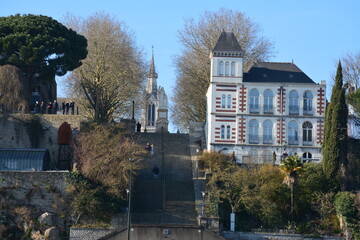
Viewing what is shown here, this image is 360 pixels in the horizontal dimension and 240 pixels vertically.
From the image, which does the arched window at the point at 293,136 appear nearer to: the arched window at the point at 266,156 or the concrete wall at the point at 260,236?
the arched window at the point at 266,156

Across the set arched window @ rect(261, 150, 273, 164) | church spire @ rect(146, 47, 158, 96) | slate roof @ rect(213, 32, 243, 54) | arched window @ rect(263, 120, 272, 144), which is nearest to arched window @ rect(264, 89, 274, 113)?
arched window @ rect(263, 120, 272, 144)

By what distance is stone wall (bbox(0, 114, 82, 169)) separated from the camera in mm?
74438

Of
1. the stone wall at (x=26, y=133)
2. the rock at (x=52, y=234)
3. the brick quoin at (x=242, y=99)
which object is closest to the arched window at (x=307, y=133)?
the brick quoin at (x=242, y=99)

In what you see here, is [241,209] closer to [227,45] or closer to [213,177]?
[213,177]

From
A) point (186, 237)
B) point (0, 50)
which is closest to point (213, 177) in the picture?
point (186, 237)

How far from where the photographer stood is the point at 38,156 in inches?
2778

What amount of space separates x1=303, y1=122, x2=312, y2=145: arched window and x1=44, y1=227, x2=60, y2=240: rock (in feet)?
81.0

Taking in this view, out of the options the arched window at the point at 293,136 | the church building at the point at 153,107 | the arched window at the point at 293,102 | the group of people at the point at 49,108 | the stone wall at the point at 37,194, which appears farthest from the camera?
the church building at the point at 153,107

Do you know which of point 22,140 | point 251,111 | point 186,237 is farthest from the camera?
point 251,111

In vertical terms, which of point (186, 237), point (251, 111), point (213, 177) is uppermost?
point (251, 111)

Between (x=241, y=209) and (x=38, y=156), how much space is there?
51.2 feet

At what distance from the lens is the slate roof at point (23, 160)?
69812 mm

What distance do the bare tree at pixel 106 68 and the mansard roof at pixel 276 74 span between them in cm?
1378

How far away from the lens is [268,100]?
8044 cm
